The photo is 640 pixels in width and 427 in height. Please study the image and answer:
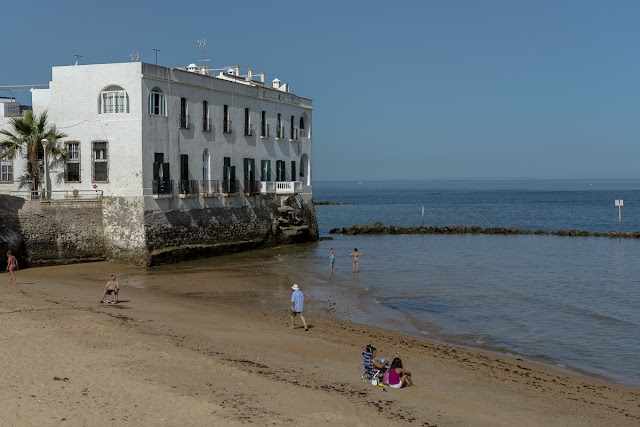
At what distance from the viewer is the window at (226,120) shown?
40375mm

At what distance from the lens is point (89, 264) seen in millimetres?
32594

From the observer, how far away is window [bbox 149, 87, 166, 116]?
34.2 meters

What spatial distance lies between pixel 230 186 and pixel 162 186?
6.99 m

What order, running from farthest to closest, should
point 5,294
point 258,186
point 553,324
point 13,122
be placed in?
point 258,186, point 13,122, point 553,324, point 5,294

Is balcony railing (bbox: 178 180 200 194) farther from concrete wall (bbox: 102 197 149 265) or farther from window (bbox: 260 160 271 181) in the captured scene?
window (bbox: 260 160 271 181)

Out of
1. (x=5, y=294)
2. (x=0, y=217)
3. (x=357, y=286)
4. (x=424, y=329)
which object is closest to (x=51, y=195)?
(x=0, y=217)

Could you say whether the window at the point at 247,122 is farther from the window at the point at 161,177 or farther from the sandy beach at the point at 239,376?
the sandy beach at the point at 239,376

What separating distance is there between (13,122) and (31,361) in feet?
78.1

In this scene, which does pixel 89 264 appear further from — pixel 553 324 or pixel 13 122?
pixel 553 324

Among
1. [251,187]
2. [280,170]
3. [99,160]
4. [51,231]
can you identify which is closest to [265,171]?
[280,170]

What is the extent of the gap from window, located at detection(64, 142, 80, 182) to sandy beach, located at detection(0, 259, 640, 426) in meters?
11.9

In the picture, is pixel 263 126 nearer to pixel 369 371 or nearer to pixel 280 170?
pixel 280 170

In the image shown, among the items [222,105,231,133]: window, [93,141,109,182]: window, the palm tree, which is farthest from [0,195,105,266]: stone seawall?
[222,105,231,133]: window

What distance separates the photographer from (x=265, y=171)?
45125mm
